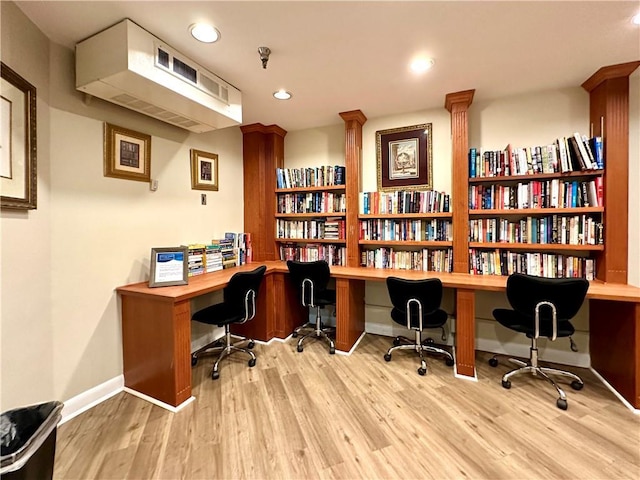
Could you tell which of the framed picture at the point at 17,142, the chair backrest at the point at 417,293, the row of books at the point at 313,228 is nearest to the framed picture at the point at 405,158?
the row of books at the point at 313,228

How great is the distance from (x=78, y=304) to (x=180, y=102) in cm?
159

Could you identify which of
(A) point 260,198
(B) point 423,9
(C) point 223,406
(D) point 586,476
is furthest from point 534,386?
(A) point 260,198

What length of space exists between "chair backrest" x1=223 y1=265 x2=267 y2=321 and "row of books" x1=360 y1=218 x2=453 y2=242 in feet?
4.20

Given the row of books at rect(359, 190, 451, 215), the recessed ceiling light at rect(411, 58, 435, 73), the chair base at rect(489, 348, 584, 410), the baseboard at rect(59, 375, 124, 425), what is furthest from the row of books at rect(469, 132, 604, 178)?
the baseboard at rect(59, 375, 124, 425)

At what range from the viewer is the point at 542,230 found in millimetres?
2477

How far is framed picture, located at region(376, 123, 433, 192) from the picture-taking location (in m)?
2.97

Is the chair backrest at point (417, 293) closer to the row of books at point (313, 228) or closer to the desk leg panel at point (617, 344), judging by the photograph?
the row of books at point (313, 228)

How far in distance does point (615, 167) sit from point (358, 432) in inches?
110

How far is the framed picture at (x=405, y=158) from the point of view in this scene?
297cm

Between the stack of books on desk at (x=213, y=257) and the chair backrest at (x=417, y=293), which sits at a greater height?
the stack of books on desk at (x=213, y=257)

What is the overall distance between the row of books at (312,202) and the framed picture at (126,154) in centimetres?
156

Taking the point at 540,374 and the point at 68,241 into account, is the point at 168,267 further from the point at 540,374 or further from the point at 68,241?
the point at 540,374

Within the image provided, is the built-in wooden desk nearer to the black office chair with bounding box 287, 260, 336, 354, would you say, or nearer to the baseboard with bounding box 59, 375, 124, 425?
the baseboard with bounding box 59, 375, 124, 425

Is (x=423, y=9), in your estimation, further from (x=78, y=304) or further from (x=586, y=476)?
(x=78, y=304)
